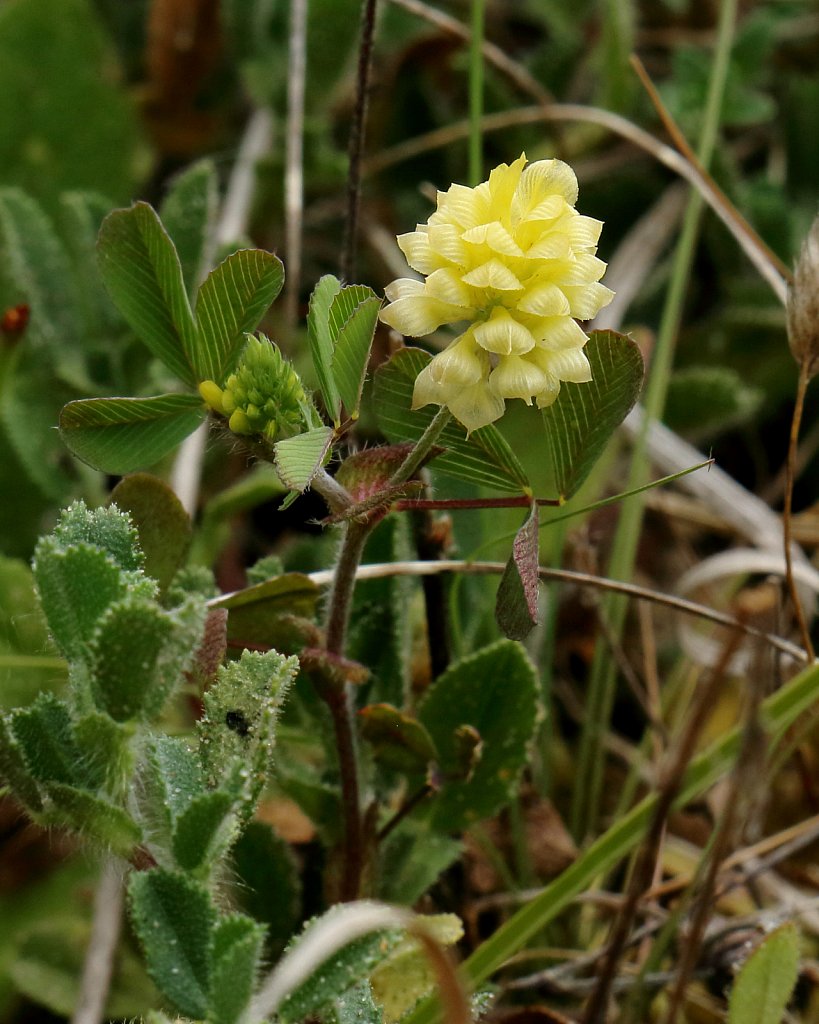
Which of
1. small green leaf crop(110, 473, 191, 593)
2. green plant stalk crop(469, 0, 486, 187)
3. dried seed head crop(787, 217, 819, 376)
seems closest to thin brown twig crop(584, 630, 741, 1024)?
dried seed head crop(787, 217, 819, 376)

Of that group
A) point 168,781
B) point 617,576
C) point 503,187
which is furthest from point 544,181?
point 617,576

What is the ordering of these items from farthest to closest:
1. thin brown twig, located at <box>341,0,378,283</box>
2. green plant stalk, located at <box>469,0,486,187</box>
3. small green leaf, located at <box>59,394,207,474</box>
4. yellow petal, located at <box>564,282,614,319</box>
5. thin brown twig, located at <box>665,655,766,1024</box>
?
green plant stalk, located at <box>469,0,486,187</box>, thin brown twig, located at <box>341,0,378,283</box>, small green leaf, located at <box>59,394,207,474</box>, yellow petal, located at <box>564,282,614,319</box>, thin brown twig, located at <box>665,655,766,1024</box>

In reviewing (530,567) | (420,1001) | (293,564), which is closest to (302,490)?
(530,567)

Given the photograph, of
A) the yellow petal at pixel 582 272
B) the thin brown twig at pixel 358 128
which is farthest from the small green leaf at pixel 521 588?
the thin brown twig at pixel 358 128

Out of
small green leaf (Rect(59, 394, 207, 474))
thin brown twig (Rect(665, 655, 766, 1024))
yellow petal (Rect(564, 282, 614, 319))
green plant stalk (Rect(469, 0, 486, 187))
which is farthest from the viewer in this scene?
green plant stalk (Rect(469, 0, 486, 187))

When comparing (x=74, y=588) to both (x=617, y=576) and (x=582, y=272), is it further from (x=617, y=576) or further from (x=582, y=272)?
(x=617, y=576)

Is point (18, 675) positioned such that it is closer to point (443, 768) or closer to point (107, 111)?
point (443, 768)

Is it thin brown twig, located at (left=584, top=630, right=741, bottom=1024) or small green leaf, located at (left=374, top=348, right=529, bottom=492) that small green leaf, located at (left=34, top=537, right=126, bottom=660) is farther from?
thin brown twig, located at (left=584, top=630, right=741, bottom=1024)
